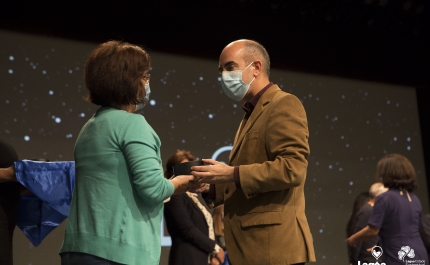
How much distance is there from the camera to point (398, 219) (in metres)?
3.61

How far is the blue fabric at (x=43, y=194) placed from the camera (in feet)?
8.39

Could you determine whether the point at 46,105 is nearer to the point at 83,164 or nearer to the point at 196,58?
the point at 196,58

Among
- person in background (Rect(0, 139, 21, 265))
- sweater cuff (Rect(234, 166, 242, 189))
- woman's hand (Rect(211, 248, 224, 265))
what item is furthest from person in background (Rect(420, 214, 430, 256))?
person in background (Rect(0, 139, 21, 265))

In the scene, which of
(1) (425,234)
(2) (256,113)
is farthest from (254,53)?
(1) (425,234)

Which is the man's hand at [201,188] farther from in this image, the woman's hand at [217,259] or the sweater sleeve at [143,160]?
the woman's hand at [217,259]

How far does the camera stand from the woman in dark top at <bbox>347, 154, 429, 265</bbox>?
11.7 ft

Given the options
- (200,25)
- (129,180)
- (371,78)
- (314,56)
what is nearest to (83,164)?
(129,180)

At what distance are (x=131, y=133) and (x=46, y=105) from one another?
337 cm

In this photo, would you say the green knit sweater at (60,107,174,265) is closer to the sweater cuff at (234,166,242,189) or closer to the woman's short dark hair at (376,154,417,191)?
the sweater cuff at (234,166,242,189)

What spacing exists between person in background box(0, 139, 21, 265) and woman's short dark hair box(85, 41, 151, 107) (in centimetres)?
110

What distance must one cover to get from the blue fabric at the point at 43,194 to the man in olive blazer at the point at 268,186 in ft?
3.27

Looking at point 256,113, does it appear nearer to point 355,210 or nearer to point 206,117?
point 206,117

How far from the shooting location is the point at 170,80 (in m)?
5.30

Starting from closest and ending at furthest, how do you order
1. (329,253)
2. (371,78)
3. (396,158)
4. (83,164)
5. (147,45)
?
1. (83,164)
2. (396,158)
3. (147,45)
4. (329,253)
5. (371,78)
